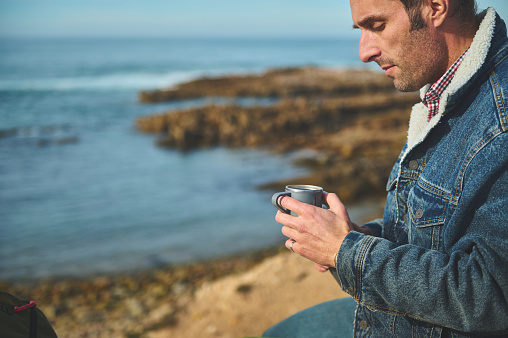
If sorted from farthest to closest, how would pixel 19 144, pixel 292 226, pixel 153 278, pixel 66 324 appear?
1. pixel 19 144
2. pixel 153 278
3. pixel 66 324
4. pixel 292 226

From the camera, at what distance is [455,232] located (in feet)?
4.75

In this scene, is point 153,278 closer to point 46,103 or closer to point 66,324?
point 66,324

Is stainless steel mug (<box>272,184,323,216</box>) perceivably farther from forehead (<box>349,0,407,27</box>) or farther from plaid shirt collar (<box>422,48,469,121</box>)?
forehead (<box>349,0,407,27</box>)

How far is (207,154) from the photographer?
14789 millimetres

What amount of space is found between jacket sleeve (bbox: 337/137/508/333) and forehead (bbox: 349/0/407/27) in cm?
62

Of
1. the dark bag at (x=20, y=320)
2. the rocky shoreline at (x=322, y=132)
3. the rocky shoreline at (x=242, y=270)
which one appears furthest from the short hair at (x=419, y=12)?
the rocky shoreline at (x=322, y=132)

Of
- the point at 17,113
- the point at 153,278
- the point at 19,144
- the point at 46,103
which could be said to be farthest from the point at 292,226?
the point at 46,103

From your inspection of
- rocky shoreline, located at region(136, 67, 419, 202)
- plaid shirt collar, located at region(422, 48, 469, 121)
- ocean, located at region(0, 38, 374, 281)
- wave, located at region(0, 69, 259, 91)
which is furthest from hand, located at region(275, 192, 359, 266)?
wave, located at region(0, 69, 259, 91)

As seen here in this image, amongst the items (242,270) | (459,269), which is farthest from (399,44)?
(242,270)

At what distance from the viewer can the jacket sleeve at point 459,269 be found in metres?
1.30

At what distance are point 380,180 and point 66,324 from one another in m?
7.12

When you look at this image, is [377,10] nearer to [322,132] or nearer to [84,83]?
[322,132]

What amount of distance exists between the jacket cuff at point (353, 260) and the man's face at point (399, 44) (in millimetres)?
638

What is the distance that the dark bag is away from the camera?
154cm
